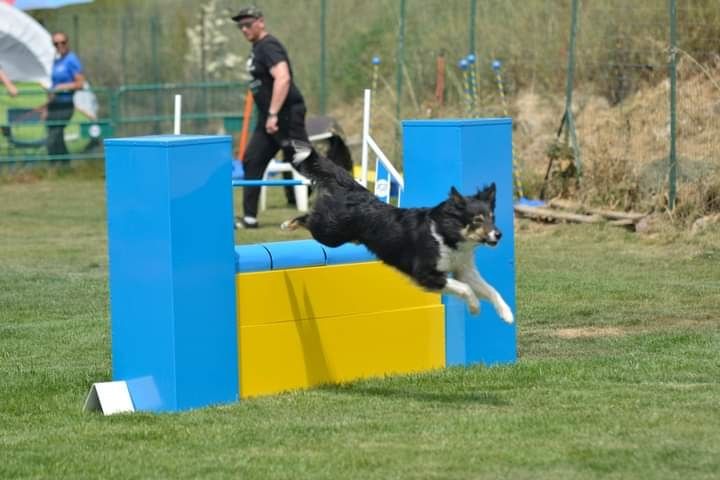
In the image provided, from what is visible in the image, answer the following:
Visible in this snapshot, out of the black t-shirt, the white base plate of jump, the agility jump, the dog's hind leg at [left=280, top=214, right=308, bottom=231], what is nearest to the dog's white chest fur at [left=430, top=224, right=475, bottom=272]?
the agility jump

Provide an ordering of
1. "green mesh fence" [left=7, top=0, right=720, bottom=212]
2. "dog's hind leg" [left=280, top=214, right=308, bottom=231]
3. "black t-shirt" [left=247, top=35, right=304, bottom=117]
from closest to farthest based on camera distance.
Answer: "dog's hind leg" [left=280, top=214, right=308, bottom=231] → "black t-shirt" [left=247, top=35, right=304, bottom=117] → "green mesh fence" [left=7, top=0, right=720, bottom=212]

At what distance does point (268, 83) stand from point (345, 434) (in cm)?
732

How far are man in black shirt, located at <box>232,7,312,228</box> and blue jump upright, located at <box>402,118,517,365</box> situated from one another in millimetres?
4959

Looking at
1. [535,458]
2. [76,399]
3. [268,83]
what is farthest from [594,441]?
[268,83]

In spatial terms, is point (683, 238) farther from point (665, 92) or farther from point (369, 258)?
point (369, 258)

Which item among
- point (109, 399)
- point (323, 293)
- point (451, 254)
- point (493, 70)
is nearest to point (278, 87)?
point (493, 70)

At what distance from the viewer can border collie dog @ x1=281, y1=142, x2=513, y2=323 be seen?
6.23 metres

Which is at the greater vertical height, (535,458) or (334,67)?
(334,67)

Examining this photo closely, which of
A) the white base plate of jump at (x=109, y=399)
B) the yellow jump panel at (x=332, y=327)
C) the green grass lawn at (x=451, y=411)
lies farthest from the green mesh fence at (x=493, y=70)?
the white base plate of jump at (x=109, y=399)

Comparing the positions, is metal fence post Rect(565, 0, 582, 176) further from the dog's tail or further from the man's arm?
the dog's tail

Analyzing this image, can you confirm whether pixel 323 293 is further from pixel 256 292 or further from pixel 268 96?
pixel 268 96

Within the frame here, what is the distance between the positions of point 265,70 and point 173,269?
22.1ft

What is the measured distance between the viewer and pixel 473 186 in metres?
6.88

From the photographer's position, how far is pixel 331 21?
76.5 ft
